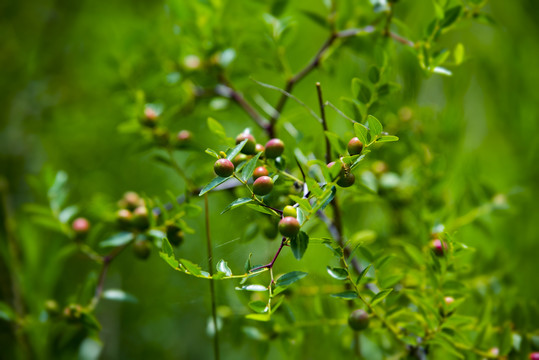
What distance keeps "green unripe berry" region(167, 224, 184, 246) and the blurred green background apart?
0.17ft

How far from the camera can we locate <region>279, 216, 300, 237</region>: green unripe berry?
0.31m

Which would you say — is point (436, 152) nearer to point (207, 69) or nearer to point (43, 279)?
point (207, 69)

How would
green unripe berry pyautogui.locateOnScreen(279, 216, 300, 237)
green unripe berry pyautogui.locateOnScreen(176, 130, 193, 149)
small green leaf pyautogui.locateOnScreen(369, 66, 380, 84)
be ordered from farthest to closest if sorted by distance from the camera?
green unripe berry pyautogui.locateOnScreen(176, 130, 193, 149), small green leaf pyautogui.locateOnScreen(369, 66, 380, 84), green unripe berry pyautogui.locateOnScreen(279, 216, 300, 237)

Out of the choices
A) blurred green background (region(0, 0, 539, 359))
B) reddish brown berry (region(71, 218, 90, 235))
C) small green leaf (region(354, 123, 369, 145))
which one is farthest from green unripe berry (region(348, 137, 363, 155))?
reddish brown berry (region(71, 218, 90, 235))

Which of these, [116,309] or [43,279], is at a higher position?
[43,279]

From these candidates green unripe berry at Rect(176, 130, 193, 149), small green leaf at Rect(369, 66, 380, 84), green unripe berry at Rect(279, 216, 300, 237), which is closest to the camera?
green unripe berry at Rect(279, 216, 300, 237)

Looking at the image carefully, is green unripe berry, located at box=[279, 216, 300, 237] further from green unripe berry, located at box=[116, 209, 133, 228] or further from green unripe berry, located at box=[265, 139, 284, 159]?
green unripe berry, located at box=[116, 209, 133, 228]

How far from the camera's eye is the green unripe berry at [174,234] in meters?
0.46

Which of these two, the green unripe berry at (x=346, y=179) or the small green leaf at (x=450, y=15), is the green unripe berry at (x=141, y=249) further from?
the small green leaf at (x=450, y=15)

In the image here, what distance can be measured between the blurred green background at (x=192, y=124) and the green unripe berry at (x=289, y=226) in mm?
112

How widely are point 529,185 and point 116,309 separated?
837 millimetres

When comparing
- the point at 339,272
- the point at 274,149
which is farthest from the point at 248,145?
the point at 339,272

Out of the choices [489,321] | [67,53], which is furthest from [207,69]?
[67,53]

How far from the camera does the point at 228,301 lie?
569 millimetres
